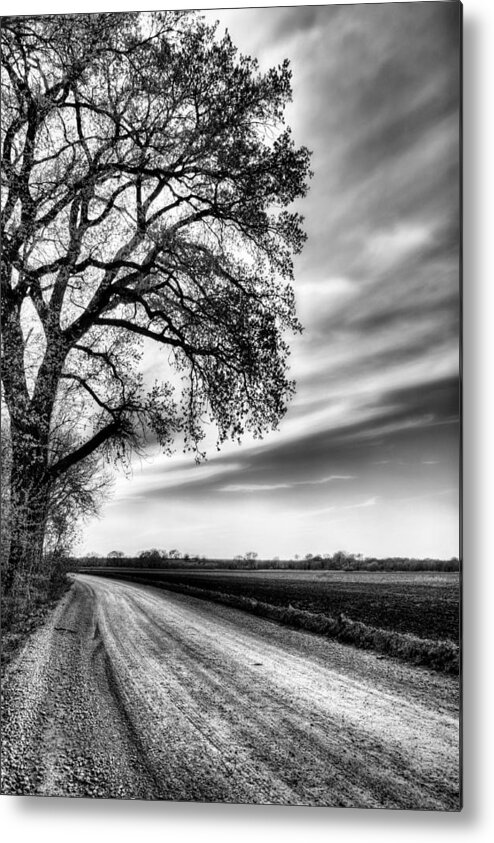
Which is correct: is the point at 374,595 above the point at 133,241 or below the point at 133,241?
below

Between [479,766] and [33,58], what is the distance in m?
4.04

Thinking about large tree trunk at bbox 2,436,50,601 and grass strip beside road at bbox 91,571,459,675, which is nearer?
grass strip beside road at bbox 91,571,459,675

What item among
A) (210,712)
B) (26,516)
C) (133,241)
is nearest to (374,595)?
(210,712)

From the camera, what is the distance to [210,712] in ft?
11.1

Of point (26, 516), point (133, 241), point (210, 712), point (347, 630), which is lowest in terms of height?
point (210, 712)

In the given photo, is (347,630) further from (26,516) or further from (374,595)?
(26,516)

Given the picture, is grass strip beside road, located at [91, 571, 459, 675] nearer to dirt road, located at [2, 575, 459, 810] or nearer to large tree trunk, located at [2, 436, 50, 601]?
dirt road, located at [2, 575, 459, 810]

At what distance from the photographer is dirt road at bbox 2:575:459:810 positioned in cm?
322

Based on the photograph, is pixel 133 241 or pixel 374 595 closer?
pixel 374 595

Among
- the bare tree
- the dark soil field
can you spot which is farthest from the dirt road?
the bare tree

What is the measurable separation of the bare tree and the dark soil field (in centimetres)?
72

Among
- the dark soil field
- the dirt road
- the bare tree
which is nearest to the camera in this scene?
the dirt road

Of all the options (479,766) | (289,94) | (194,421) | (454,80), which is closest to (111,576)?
(194,421)

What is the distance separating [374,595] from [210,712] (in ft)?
3.00
